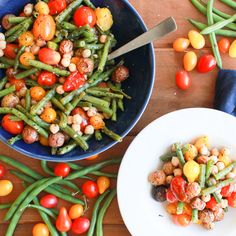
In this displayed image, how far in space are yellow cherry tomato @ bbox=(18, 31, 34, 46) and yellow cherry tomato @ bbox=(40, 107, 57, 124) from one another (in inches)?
9.3

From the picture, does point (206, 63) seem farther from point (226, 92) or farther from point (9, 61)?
point (9, 61)

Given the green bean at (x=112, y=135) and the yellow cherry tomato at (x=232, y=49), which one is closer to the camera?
the green bean at (x=112, y=135)

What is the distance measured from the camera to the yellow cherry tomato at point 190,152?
4.90 ft

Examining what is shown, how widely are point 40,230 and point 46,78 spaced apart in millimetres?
599

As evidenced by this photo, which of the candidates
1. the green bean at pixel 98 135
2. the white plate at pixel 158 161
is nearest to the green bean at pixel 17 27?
the green bean at pixel 98 135

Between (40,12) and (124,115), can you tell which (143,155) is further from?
(40,12)

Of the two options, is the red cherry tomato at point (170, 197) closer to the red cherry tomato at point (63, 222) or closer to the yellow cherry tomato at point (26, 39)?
the red cherry tomato at point (63, 222)

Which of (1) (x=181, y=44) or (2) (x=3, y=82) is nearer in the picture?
(2) (x=3, y=82)

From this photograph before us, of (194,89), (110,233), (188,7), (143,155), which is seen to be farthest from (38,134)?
(188,7)

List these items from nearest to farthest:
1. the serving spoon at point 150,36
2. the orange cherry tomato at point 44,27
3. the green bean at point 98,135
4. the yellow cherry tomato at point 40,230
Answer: the serving spoon at point 150,36
the orange cherry tomato at point 44,27
the green bean at point 98,135
the yellow cherry tomato at point 40,230

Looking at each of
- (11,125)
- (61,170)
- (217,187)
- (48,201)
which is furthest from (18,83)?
(217,187)

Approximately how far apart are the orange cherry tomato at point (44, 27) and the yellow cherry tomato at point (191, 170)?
0.66 m

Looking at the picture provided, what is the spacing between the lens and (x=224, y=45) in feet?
5.23

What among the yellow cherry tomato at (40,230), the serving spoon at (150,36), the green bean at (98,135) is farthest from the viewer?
the yellow cherry tomato at (40,230)
